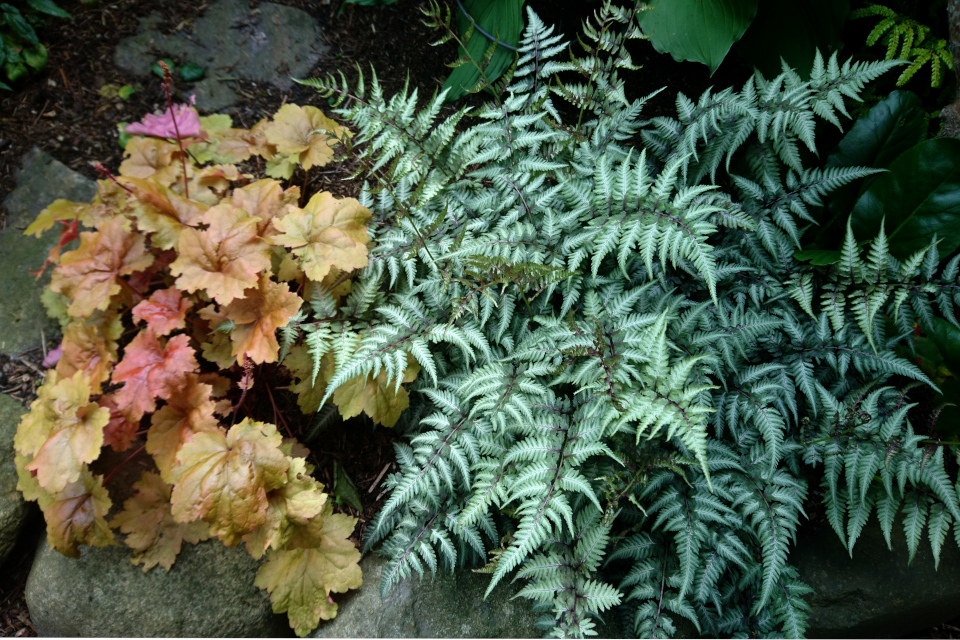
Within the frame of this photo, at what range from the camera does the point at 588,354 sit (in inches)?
79.7

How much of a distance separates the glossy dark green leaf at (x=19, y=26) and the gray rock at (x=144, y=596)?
2782mm

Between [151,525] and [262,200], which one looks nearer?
[151,525]

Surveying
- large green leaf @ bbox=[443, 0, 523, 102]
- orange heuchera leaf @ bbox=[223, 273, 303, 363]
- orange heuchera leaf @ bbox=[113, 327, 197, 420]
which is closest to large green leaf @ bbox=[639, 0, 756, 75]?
large green leaf @ bbox=[443, 0, 523, 102]

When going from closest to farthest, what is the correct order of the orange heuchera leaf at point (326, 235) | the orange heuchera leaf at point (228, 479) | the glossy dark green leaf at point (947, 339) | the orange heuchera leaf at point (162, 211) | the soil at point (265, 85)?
the orange heuchera leaf at point (228, 479), the glossy dark green leaf at point (947, 339), the orange heuchera leaf at point (326, 235), the orange heuchera leaf at point (162, 211), the soil at point (265, 85)

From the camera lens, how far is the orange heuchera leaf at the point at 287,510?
2193mm

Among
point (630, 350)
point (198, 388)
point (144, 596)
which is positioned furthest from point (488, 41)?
point (144, 596)

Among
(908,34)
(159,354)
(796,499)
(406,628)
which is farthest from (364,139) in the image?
(908,34)

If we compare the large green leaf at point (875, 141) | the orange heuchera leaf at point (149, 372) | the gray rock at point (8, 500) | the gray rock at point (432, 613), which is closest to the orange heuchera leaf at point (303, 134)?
the orange heuchera leaf at point (149, 372)

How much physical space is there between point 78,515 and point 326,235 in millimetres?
1507

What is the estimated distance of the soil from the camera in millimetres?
2754

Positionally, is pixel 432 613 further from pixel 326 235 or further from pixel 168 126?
Answer: pixel 168 126

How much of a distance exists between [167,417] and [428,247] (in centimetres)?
131

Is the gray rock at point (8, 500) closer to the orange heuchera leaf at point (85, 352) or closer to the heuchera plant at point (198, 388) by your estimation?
the heuchera plant at point (198, 388)

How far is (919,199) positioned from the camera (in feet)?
7.60
